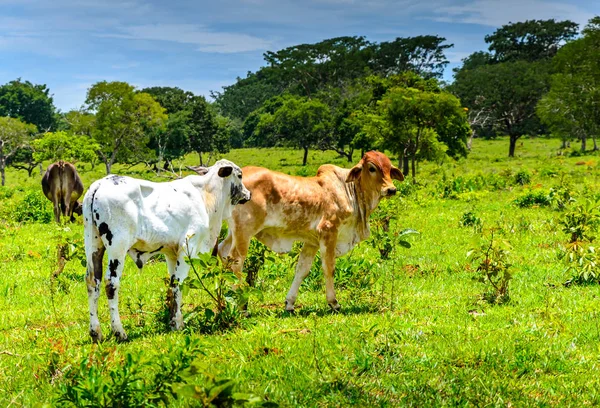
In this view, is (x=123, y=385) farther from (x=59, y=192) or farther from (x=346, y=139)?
(x=346, y=139)

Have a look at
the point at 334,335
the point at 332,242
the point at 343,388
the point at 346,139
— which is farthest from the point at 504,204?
the point at 346,139

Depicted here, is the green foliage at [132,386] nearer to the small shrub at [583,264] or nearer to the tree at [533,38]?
the small shrub at [583,264]

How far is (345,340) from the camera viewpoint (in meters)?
6.34

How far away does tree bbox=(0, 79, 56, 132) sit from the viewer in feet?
265

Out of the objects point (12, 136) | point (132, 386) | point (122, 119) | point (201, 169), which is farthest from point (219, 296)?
point (12, 136)

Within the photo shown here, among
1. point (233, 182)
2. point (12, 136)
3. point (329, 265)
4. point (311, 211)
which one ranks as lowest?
point (329, 265)

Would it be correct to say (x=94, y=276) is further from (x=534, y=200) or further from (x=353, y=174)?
(x=534, y=200)

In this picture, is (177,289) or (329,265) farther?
(329,265)

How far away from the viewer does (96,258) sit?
20.5 feet

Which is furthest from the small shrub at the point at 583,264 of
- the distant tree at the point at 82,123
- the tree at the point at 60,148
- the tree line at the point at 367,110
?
the distant tree at the point at 82,123

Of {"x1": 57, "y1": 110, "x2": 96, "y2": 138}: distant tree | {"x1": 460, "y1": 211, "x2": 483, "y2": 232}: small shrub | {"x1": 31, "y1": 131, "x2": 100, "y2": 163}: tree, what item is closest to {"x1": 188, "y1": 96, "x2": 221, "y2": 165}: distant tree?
{"x1": 57, "y1": 110, "x2": 96, "y2": 138}: distant tree

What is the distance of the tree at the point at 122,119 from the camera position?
46.3m

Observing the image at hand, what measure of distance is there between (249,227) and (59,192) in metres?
12.6

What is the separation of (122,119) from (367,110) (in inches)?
763
